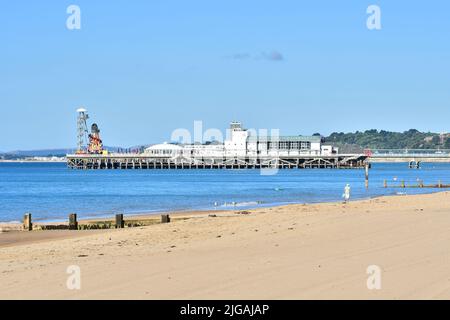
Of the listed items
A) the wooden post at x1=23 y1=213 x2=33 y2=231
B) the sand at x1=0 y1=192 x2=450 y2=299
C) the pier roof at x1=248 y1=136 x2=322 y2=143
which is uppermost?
the pier roof at x1=248 y1=136 x2=322 y2=143

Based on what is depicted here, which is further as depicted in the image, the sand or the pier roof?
the pier roof

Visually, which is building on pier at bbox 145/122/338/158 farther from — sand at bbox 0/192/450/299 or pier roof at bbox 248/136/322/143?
sand at bbox 0/192/450/299

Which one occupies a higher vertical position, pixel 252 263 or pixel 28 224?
pixel 252 263

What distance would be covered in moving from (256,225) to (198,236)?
8.28 ft

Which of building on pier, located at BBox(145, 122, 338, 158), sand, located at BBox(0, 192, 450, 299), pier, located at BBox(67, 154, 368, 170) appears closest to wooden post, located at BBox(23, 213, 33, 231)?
sand, located at BBox(0, 192, 450, 299)

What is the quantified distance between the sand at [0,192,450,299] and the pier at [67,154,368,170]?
444 ft

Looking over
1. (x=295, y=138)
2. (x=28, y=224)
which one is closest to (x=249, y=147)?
(x=295, y=138)

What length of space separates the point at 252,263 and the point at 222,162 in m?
147

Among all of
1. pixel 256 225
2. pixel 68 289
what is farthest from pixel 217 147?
pixel 68 289

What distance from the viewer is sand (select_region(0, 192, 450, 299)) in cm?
1043

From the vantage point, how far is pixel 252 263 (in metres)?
12.8

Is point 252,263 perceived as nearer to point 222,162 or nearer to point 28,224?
point 28,224
